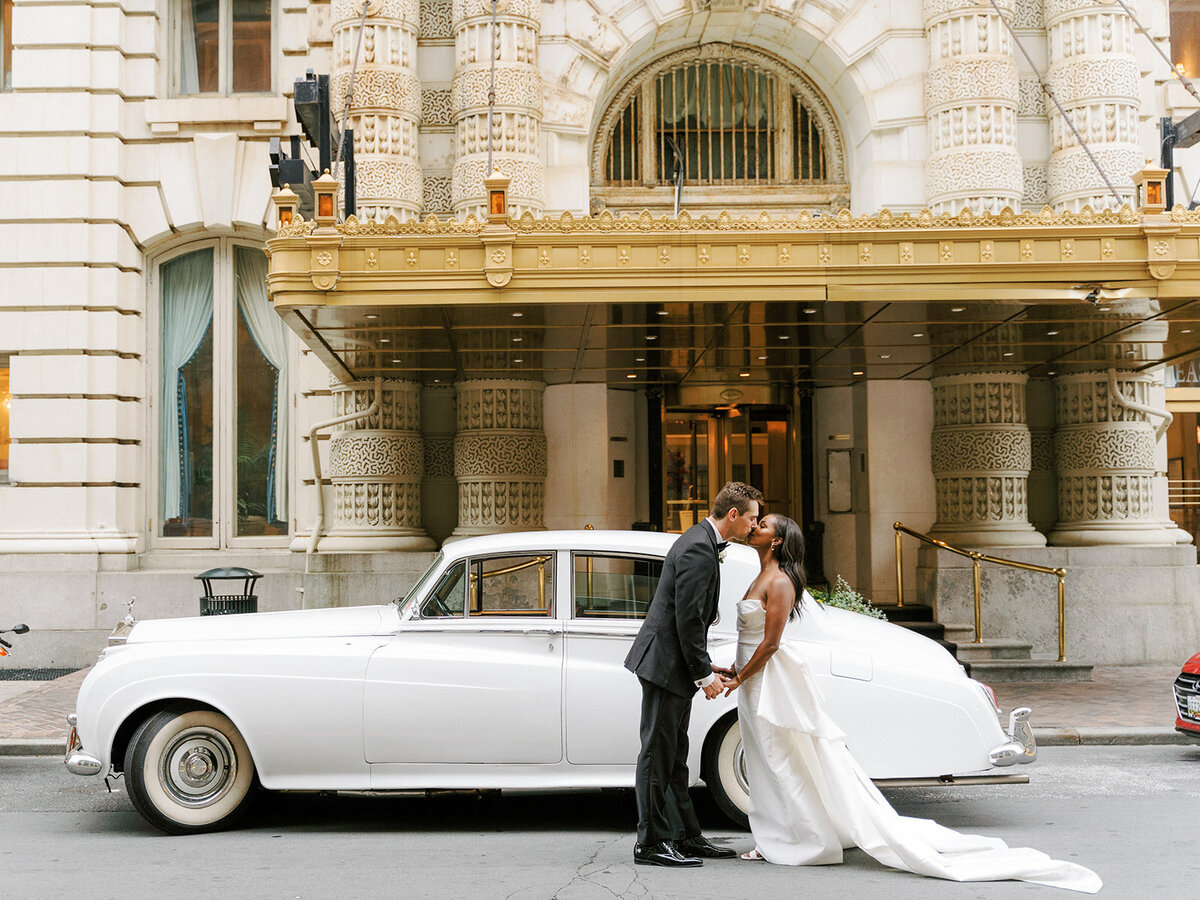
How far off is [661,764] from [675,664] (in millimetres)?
511

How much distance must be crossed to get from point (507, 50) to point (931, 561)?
850 cm

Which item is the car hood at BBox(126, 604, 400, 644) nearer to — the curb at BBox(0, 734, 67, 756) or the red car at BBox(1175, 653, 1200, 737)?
the curb at BBox(0, 734, 67, 756)

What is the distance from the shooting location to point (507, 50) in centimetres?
1513

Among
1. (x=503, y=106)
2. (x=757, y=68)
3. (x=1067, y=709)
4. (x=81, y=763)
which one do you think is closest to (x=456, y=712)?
(x=81, y=763)

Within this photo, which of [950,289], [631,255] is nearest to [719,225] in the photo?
[631,255]

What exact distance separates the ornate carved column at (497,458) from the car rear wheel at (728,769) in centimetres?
845

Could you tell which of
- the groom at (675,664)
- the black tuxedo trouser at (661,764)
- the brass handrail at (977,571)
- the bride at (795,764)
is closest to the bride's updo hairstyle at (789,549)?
the bride at (795,764)

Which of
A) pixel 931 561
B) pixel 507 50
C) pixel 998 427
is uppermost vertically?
pixel 507 50

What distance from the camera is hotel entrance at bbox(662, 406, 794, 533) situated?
17.5 m

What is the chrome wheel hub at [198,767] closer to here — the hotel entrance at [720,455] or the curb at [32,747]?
the curb at [32,747]

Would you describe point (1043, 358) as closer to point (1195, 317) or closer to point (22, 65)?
point (1195, 317)

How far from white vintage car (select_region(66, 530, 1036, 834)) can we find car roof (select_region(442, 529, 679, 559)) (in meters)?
0.07

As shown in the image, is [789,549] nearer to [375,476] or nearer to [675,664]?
[675,664]

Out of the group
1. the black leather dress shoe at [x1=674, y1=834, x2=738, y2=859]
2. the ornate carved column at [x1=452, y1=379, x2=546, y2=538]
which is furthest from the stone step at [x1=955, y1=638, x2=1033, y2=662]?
the black leather dress shoe at [x1=674, y1=834, x2=738, y2=859]
